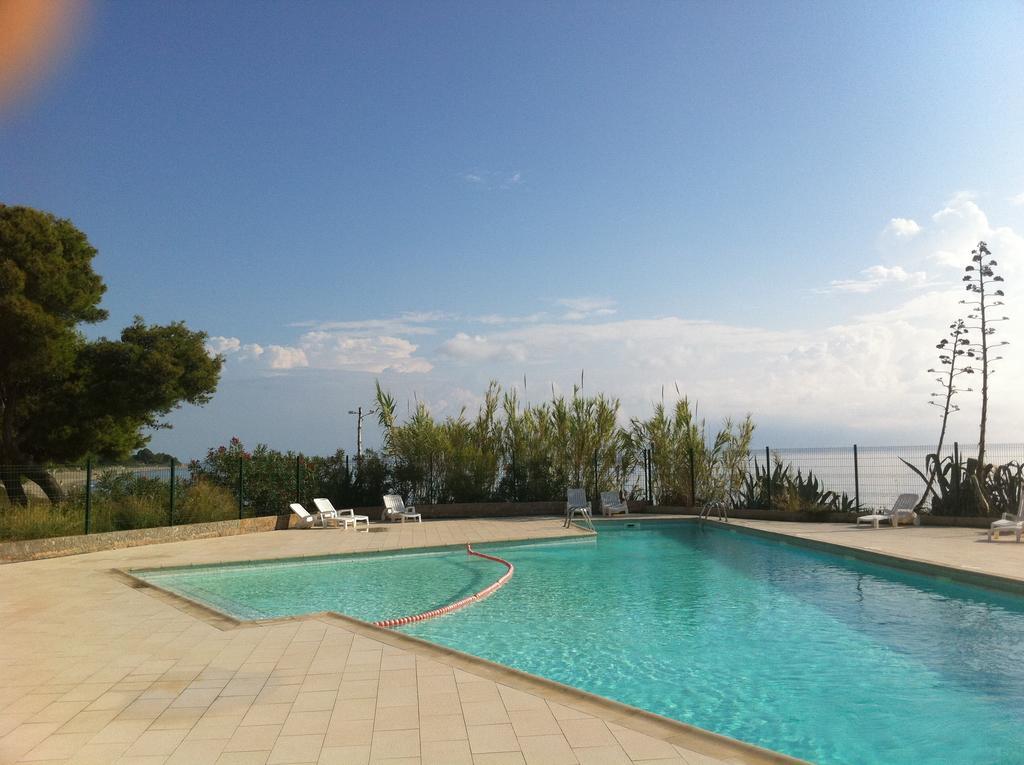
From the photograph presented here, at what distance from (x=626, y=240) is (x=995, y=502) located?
313 inches

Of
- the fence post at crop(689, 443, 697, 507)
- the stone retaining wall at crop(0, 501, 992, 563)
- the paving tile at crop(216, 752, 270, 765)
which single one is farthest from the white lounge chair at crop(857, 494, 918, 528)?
the paving tile at crop(216, 752, 270, 765)

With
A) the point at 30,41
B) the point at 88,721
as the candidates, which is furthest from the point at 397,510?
the point at 30,41

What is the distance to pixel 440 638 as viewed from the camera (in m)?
6.67

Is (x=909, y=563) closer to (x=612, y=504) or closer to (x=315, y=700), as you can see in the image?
(x=315, y=700)

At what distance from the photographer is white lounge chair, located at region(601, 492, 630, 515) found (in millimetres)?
16297

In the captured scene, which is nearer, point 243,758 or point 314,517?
point 243,758

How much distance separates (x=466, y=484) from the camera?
57.4ft

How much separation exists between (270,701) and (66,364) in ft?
39.0

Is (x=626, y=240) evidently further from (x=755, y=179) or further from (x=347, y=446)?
(x=347, y=446)

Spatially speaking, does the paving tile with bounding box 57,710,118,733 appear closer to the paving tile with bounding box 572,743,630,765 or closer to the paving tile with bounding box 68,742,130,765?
the paving tile with bounding box 68,742,130,765

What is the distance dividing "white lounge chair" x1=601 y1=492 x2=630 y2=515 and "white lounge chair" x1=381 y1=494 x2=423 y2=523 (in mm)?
4081

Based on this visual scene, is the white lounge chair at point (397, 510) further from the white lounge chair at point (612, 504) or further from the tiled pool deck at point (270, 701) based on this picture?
the tiled pool deck at point (270, 701)

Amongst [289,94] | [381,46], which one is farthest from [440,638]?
[289,94]

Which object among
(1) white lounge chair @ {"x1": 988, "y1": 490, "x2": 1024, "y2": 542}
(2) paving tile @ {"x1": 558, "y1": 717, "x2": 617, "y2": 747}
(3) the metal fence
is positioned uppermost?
(3) the metal fence
